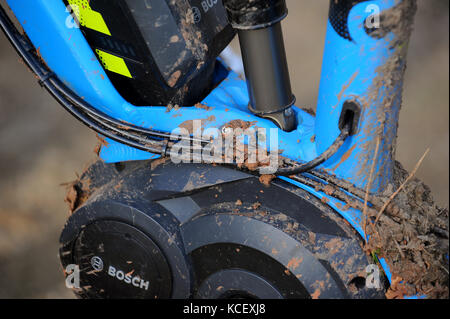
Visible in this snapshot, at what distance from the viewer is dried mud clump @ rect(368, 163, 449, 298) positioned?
1.07 metres

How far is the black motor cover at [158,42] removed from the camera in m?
Result: 1.12

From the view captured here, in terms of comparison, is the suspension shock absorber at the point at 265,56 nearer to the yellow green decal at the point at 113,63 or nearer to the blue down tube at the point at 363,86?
the blue down tube at the point at 363,86

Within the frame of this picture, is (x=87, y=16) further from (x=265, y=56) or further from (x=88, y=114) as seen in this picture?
(x=265, y=56)

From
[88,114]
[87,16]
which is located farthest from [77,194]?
[87,16]

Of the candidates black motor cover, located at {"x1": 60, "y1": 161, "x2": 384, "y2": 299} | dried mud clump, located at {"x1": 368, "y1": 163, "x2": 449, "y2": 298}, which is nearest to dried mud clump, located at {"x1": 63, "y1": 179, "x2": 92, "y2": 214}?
black motor cover, located at {"x1": 60, "y1": 161, "x2": 384, "y2": 299}

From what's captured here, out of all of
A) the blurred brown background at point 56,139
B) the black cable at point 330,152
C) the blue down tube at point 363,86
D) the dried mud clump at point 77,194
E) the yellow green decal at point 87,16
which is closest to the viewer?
the blue down tube at point 363,86

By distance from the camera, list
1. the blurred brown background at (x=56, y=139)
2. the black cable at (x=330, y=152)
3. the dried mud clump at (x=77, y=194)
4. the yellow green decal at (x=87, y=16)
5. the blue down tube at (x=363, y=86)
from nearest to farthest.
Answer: the blue down tube at (x=363, y=86), the black cable at (x=330, y=152), the yellow green decal at (x=87, y=16), the dried mud clump at (x=77, y=194), the blurred brown background at (x=56, y=139)

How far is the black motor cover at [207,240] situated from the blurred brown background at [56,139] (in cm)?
68

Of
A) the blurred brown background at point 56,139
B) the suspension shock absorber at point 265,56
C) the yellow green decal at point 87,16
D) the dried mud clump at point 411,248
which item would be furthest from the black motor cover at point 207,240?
the blurred brown background at point 56,139

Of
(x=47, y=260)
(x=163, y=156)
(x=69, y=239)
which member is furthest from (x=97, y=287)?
(x=47, y=260)

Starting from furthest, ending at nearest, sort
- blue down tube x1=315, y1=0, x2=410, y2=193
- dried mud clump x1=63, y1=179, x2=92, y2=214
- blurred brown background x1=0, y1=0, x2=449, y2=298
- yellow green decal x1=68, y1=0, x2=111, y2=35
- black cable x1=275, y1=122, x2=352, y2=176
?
blurred brown background x1=0, y1=0, x2=449, y2=298
dried mud clump x1=63, y1=179, x2=92, y2=214
yellow green decal x1=68, y1=0, x2=111, y2=35
black cable x1=275, y1=122, x2=352, y2=176
blue down tube x1=315, y1=0, x2=410, y2=193

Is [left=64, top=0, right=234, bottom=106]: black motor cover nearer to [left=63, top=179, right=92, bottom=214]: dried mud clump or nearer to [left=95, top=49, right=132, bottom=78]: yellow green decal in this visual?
[left=95, top=49, right=132, bottom=78]: yellow green decal

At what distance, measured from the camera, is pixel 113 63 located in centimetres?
123

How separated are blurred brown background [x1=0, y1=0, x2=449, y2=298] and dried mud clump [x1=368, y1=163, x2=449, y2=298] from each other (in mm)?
1034
